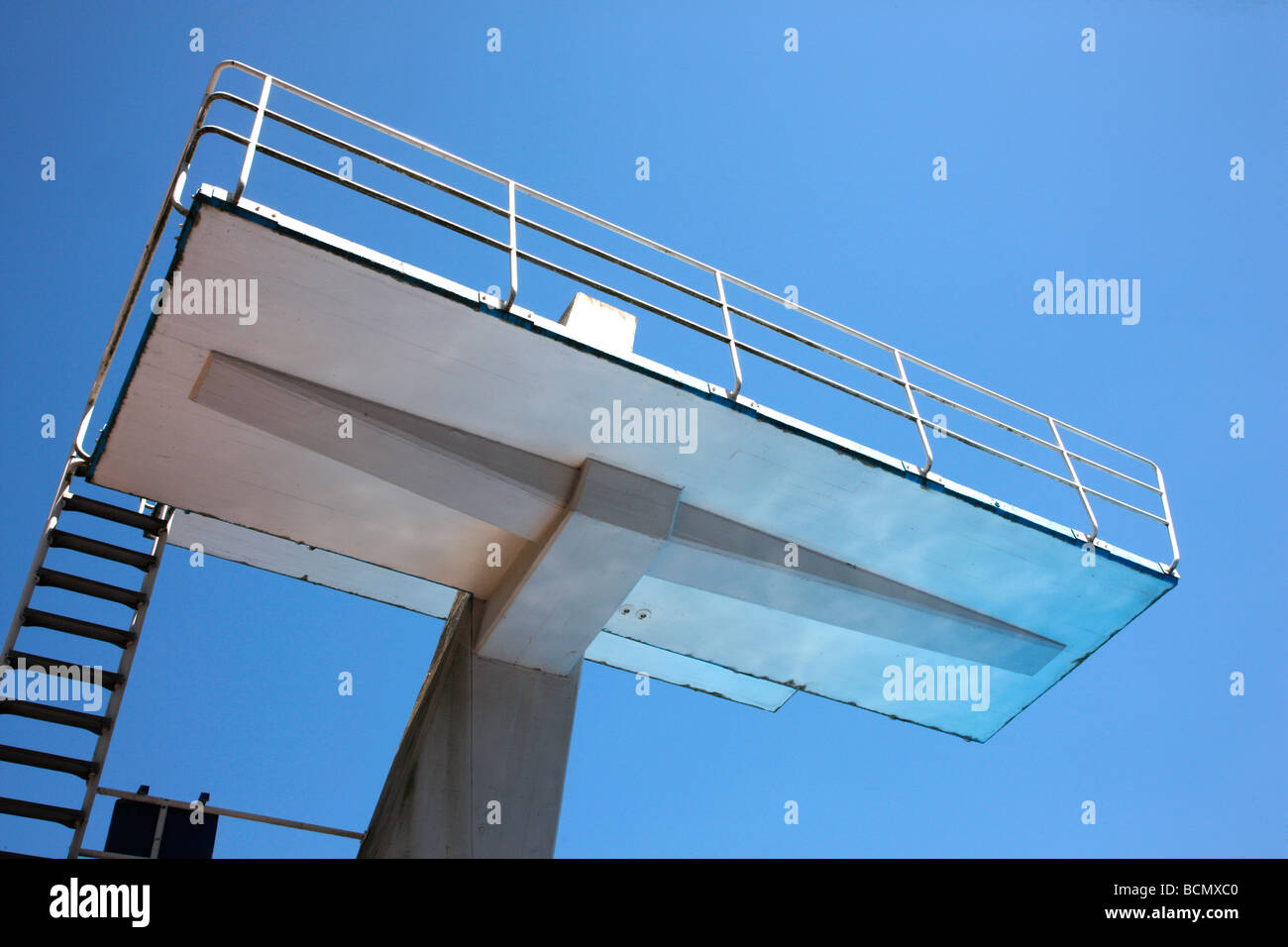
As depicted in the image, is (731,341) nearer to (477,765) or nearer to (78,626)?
(477,765)

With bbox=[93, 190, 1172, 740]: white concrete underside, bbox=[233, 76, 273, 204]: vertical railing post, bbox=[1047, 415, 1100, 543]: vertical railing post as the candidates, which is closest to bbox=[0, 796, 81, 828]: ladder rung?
bbox=[93, 190, 1172, 740]: white concrete underside

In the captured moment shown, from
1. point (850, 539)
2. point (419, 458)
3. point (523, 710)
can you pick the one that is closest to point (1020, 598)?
point (850, 539)

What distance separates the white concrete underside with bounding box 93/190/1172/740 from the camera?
7547mm

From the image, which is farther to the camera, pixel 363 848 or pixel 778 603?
pixel 778 603

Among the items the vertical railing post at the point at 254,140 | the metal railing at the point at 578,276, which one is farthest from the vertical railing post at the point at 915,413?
the vertical railing post at the point at 254,140

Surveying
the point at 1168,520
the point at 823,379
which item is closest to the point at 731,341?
the point at 823,379

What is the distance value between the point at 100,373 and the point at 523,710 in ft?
14.4

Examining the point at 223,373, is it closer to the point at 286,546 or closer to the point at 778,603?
the point at 286,546

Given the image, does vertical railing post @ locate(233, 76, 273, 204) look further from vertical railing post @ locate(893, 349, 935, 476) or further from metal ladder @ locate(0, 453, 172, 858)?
vertical railing post @ locate(893, 349, 935, 476)

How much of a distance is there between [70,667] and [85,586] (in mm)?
677

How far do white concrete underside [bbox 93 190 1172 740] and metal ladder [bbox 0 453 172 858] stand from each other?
751 mm

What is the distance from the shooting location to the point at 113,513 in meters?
9.50
